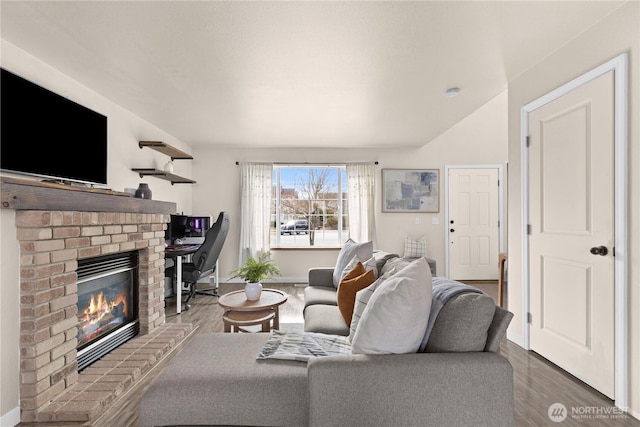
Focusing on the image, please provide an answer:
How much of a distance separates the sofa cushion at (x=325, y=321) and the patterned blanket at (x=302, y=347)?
11.5 inches

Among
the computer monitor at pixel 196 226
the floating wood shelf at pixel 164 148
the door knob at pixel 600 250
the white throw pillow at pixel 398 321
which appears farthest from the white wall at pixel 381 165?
the white throw pillow at pixel 398 321

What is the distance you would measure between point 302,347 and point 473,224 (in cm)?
479

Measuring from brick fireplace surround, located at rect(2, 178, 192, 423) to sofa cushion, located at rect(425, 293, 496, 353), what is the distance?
1937 millimetres

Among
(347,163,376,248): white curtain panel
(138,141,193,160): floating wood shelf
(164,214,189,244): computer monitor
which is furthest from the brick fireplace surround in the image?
(347,163,376,248): white curtain panel

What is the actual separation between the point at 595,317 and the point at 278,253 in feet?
13.8

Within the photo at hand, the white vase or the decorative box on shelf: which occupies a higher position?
the decorative box on shelf

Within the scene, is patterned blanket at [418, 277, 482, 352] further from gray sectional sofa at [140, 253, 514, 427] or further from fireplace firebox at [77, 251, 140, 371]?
fireplace firebox at [77, 251, 140, 371]

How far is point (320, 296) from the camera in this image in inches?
111

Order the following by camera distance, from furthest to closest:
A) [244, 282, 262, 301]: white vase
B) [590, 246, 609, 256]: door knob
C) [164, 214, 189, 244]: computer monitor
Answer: [164, 214, 189, 244]: computer monitor, [244, 282, 262, 301]: white vase, [590, 246, 609, 256]: door knob

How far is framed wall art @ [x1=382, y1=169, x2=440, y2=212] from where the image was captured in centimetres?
548

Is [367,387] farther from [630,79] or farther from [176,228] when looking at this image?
[176,228]

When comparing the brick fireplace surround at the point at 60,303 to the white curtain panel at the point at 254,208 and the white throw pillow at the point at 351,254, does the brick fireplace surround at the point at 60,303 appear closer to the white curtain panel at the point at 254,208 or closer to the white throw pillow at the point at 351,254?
the white throw pillow at the point at 351,254

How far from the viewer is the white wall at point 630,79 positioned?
5.92ft

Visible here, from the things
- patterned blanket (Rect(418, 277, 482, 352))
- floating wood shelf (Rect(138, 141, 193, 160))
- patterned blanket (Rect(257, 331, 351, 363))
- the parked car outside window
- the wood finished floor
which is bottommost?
the wood finished floor
